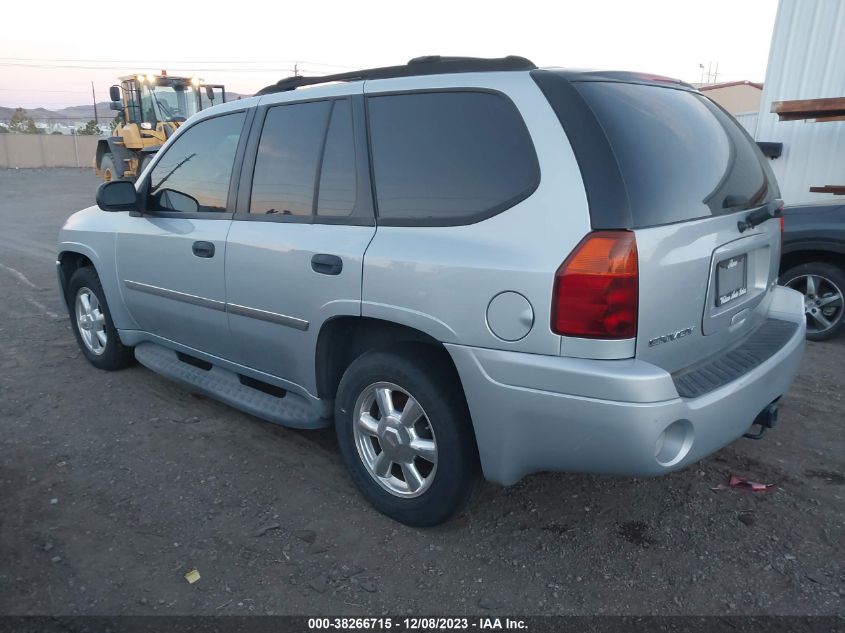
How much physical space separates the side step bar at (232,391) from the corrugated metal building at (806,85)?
8840 mm

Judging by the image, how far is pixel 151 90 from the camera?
1778cm

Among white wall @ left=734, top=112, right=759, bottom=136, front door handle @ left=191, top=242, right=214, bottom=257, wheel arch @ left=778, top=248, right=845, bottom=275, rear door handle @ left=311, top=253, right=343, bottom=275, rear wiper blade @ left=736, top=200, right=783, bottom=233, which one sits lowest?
wheel arch @ left=778, top=248, right=845, bottom=275

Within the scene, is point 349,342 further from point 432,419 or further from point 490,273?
point 490,273

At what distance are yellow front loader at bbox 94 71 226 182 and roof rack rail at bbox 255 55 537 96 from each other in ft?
51.3

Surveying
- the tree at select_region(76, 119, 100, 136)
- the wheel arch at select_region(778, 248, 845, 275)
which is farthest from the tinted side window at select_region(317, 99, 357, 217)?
the tree at select_region(76, 119, 100, 136)

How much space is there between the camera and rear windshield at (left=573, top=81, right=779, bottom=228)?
238 cm

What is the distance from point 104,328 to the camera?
4965mm

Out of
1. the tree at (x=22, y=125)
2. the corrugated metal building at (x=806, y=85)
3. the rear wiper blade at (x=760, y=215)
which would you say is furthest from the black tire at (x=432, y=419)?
the tree at (x=22, y=125)

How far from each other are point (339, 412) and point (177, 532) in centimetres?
90

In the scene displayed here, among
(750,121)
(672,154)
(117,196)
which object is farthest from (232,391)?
(750,121)

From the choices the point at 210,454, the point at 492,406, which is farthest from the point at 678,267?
the point at 210,454

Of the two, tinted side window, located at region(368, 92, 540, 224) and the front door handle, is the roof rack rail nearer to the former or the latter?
tinted side window, located at region(368, 92, 540, 224)

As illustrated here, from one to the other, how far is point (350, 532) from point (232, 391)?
49.1 inches

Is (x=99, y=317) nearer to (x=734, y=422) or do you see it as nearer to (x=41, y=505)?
(x=41, y=505)
